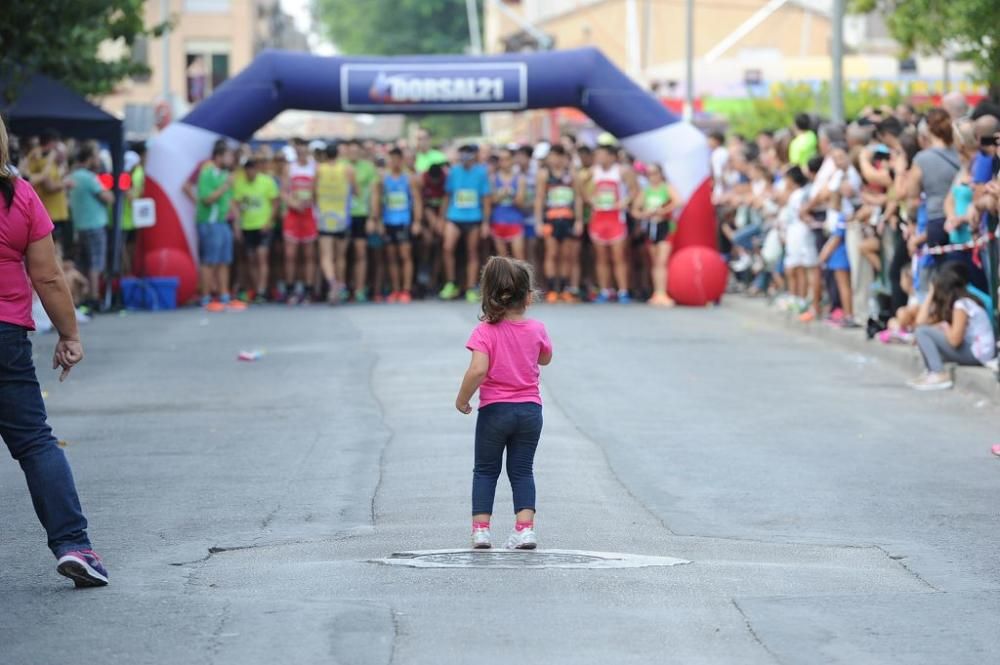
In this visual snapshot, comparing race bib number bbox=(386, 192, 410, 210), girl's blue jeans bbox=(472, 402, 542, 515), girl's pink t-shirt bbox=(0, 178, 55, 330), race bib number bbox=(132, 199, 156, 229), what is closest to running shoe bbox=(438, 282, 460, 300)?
race bib number bbox=(386, 192, 410, 210)

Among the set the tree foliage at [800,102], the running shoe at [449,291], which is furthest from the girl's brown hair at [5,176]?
the tree foliage at [800,102]

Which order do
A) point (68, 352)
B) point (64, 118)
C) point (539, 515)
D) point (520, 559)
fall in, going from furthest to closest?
point (64, 118), point (539, 515), point (520, 559), point (68, 352)

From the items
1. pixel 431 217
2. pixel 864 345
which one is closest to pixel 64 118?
pixel 431 217

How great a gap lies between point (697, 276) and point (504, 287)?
15.9 meters

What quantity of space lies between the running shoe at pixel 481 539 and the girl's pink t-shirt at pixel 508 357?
20.8 inches

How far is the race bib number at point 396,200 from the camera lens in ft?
80.1

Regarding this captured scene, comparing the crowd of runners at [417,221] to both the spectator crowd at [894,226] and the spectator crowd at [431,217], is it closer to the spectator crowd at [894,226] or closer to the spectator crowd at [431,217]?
the spectator crowd at [431,217]

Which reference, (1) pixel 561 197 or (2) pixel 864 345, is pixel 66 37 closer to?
(1) pixel 561 197

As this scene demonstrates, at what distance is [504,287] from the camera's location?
7762 millimetres

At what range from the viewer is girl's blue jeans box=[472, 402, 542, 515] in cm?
784

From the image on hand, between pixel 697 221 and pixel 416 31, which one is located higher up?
pixel 416 31

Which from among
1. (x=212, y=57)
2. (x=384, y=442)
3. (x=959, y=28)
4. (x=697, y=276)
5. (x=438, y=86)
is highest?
(x=212, y=57)

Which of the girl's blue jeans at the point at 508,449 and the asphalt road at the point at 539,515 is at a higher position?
the girl's blue jeans at the point at 508,449

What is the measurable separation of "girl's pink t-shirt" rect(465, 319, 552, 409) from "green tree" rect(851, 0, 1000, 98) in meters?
15.4
